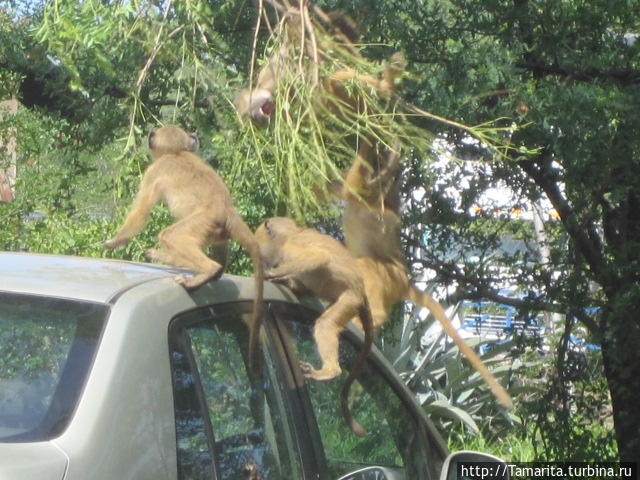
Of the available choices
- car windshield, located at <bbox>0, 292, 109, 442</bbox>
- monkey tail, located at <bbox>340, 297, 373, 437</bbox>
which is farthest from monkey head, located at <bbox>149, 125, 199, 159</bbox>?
car windshield, located at <bbox>0, 292, 109, 442</bbox>

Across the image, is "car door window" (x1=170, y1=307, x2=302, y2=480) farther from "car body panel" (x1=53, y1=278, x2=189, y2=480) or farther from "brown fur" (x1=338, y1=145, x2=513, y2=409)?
"brown fur" (x1=338, y1=145, x2=513, y2=409)

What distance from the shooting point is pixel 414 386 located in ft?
33.7

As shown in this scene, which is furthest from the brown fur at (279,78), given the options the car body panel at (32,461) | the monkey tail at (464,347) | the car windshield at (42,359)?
the car body panel at (32,461)

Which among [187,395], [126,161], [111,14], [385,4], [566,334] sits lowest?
[187,395]

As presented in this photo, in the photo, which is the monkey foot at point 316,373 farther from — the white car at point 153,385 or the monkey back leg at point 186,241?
the monkey back leg at point 186,241

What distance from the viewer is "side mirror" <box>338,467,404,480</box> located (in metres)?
3.19

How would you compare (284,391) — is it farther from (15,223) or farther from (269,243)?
(15,223)

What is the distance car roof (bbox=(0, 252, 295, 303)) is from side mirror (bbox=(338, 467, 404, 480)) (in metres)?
0.60

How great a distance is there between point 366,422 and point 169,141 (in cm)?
180

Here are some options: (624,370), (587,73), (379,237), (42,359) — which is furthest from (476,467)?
(587,73)

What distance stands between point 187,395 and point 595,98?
314 centimetres

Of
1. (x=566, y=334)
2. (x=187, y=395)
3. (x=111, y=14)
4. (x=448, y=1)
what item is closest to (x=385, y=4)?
(x=448, y=1)

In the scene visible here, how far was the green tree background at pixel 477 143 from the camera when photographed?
16.5ft

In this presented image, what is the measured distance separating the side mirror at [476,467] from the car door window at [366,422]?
222mm
